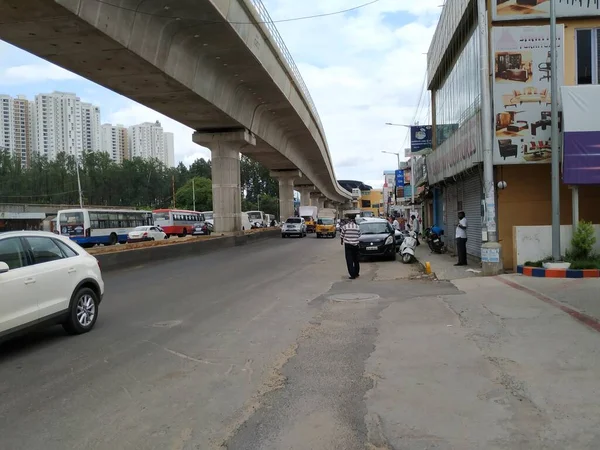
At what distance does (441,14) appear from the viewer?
69.9ft

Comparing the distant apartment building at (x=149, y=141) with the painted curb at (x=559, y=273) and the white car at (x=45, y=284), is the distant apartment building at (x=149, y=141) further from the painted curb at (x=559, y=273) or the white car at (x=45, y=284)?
the white car at (x=45, y=284)

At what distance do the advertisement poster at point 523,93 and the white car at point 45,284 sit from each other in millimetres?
10582

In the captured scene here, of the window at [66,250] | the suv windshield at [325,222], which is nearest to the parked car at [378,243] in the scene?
the window at [66,250]

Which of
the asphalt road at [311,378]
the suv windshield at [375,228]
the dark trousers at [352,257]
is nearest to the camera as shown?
the asphalt road at [311,378]

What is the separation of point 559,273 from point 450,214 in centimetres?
1052

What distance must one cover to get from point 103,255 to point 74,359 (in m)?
11.9

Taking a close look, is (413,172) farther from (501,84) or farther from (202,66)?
(501,84)

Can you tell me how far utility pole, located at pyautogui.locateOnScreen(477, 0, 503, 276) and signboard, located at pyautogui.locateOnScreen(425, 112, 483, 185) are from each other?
0.73 meters

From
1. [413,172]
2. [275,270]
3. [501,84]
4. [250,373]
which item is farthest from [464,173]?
[413,172]

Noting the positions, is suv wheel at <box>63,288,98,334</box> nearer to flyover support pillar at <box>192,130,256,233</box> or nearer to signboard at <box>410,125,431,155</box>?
signboard at <box>410,125,431,155</box>

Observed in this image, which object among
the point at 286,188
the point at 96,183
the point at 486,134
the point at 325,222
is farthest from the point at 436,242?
the point at 96,183

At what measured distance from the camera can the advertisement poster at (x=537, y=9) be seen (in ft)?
44.6

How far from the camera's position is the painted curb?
1167 centimetres

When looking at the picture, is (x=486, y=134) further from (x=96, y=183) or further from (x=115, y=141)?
(x=115, y=141)
